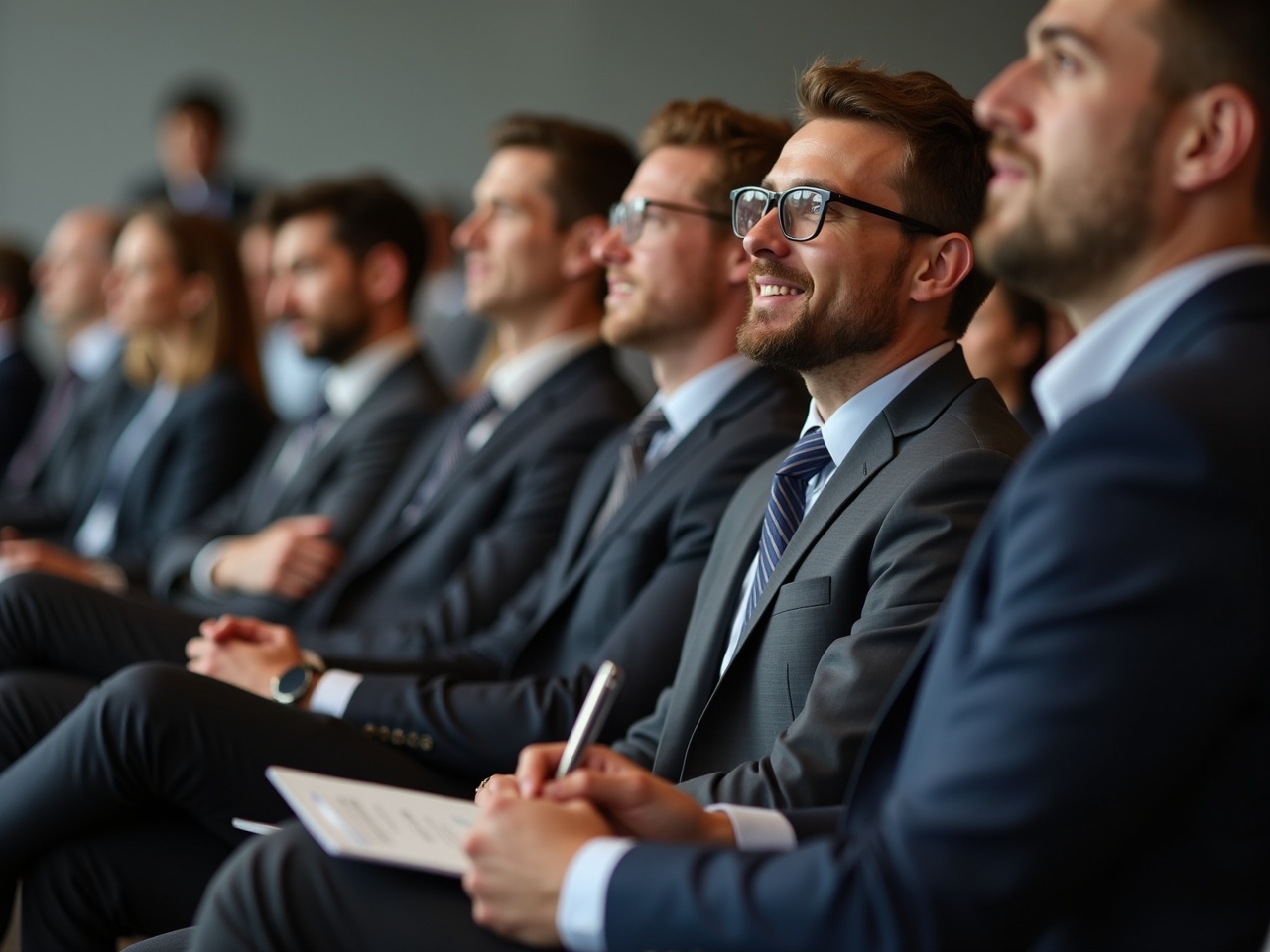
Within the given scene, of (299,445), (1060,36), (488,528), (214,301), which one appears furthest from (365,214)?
(1060,36)

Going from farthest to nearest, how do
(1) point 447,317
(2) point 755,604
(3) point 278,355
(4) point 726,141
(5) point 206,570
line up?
(3) point 278,355, (1) point 447,317, (5) point 206,570, (4) point 726,141, (2) point 755,604

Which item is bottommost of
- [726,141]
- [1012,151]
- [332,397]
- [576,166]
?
[332,397]

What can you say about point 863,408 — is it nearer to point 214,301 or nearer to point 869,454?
point 869,454

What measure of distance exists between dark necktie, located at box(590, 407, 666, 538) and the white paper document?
3.67 feet

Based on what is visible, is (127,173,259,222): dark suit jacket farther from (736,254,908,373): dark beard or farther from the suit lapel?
the suit lapel

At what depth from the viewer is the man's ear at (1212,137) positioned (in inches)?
47.3

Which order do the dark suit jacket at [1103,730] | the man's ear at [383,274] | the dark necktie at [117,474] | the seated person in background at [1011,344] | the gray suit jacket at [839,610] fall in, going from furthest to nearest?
the dark necktie at [117,474], the man's ear at [383,274], the seated person in background at [1011,344], the gray suit jacket at [839,610], the dark suit jacket at [1103,730]

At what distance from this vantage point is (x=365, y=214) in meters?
4.06

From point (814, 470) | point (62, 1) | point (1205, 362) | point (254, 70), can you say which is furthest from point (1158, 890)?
point (62, 1)

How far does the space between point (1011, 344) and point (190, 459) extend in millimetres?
2442

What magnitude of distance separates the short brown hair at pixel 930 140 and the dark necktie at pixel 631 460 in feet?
2.45

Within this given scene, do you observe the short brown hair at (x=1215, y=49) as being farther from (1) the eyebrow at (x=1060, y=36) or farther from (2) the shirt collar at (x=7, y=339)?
(2) the shirt collar at (x=7, y=339)

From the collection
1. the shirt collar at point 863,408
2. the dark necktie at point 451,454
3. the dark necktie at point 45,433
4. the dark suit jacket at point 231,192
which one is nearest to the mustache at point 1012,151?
the shirt collar at point 863,408

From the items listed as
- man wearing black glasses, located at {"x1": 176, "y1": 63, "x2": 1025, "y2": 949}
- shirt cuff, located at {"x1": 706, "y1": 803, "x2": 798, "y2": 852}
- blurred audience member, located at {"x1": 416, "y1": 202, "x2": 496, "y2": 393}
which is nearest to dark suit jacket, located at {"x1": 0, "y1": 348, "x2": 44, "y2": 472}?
blurred audience member, located at {"x1": 416, "y1": 202, "x2": 496, "y2": 393}
